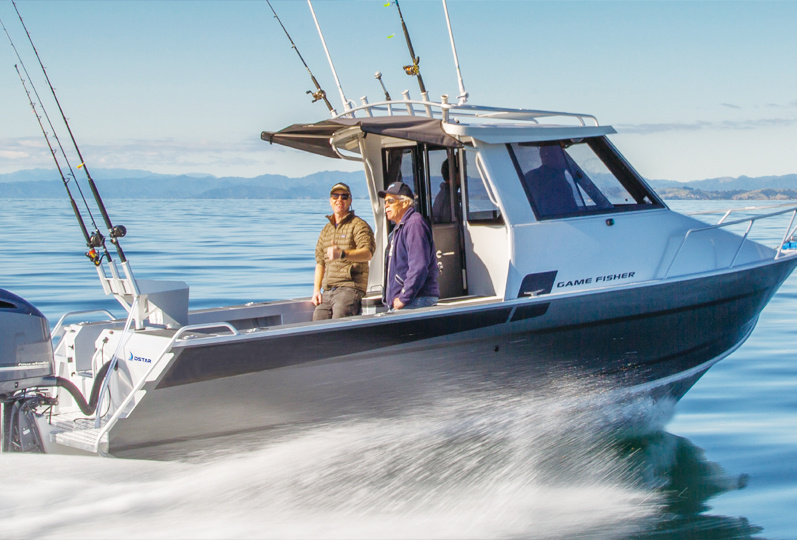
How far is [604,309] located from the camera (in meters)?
5.02

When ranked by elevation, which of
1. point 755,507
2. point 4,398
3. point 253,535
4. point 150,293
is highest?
point 150,293


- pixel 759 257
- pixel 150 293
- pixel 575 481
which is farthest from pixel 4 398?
pixel 759 257

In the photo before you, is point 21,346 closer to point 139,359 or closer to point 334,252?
point 139,359

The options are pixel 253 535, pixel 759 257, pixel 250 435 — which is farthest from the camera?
pixel 759 257

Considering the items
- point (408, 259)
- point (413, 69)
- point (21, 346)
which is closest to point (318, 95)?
point (413, 69)

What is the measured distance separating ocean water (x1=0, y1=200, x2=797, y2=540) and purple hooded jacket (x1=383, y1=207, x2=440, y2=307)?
0.74 metres

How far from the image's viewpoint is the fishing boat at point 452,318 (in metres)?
3.93

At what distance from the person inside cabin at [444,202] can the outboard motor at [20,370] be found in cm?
267

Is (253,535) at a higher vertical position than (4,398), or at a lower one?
lower

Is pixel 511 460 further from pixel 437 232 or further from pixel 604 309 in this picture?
pixel 437 232

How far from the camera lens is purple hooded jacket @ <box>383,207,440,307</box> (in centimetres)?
468

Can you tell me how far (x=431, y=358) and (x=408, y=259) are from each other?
686 mm

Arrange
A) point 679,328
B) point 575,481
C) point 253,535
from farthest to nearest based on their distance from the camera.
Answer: point 679,328 → point 575,481 → point 253,535

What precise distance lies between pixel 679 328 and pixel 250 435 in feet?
10.7
